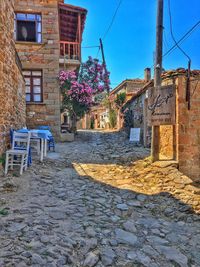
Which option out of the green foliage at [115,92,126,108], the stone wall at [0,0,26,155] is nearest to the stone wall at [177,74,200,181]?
the stone wall at [0,0,26,155]

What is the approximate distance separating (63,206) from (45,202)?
0.32m

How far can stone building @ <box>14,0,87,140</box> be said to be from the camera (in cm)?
1142

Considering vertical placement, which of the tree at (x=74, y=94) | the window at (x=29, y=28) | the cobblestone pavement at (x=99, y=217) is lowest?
the cobblestone pavement at (x=99, y=217)

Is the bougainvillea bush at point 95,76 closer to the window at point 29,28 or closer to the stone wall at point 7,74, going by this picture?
the window at point 29,28

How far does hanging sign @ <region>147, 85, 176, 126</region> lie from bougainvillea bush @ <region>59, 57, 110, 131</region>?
5.52 meters

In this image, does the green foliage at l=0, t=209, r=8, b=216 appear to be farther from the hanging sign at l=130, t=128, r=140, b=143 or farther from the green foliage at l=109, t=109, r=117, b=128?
the green foliage at l=109, t=109, r=117, b=128

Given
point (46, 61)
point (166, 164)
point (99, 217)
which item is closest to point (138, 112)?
point (46, 61)

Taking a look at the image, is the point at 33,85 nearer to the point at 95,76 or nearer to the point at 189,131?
the point at 95,76

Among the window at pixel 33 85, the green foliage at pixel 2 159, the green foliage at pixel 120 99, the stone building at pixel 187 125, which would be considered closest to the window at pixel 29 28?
the window at pixel 33 85

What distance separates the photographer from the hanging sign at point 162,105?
6.65m

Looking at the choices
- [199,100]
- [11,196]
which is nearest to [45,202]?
[11,196]

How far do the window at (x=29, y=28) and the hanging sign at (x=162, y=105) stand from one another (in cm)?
691

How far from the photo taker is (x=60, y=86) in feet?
39.4

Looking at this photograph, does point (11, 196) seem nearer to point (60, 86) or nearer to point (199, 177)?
point (199, 177)
